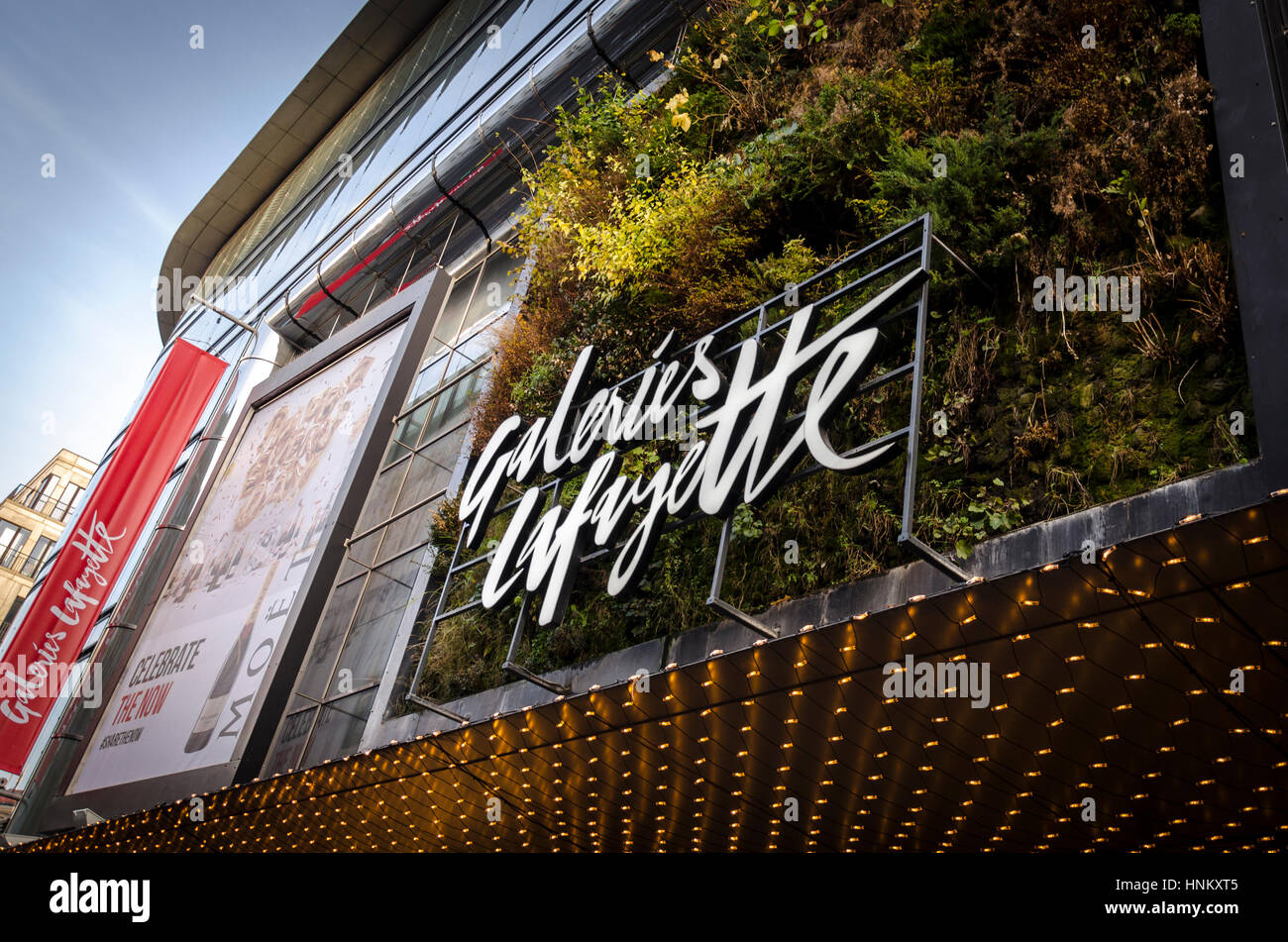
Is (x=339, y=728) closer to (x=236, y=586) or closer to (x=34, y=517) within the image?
(x=236, y=586)

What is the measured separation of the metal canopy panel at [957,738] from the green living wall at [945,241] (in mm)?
1405

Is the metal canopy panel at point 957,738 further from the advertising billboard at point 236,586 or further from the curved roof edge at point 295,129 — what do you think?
the curved roof edge at point 295,129

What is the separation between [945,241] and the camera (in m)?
7.77

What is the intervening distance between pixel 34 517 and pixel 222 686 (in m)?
53.4

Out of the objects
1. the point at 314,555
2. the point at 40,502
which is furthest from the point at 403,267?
the point at 40,502

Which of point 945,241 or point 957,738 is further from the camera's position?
point 945,241

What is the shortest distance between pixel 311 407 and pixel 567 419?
27.4ft

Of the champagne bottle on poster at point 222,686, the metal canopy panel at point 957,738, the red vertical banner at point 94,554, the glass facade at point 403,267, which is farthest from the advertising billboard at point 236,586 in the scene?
the metal canopy panel at point 957,738

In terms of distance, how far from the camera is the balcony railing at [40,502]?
56812 millimetres

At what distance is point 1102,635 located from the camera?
14.6 ft
